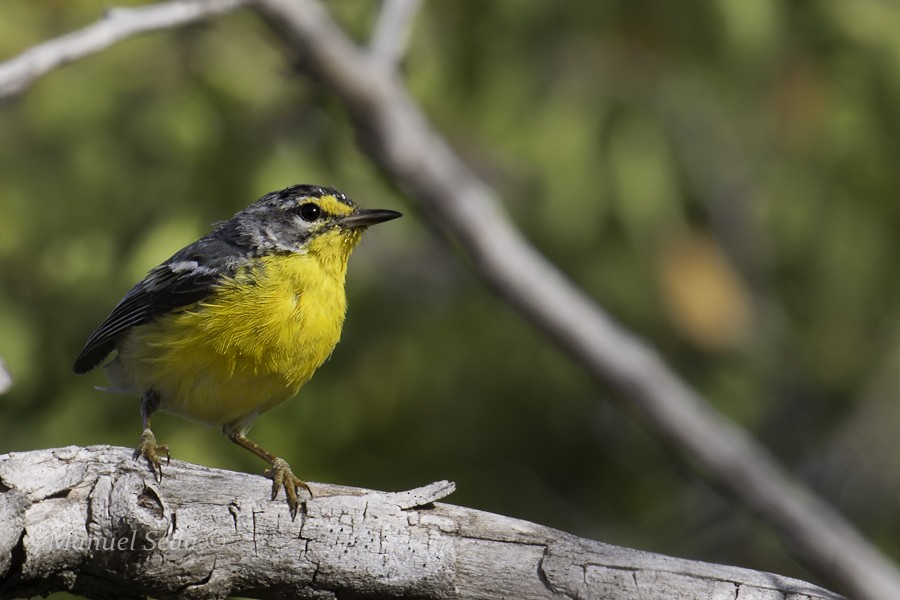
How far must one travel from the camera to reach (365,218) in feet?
16.6

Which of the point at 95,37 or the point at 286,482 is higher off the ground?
the point at 95,37

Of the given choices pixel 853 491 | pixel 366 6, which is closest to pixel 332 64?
pixel 366 6

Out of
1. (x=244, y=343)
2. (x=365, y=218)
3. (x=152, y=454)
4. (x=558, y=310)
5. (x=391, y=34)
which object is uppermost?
(x=391, y=34)

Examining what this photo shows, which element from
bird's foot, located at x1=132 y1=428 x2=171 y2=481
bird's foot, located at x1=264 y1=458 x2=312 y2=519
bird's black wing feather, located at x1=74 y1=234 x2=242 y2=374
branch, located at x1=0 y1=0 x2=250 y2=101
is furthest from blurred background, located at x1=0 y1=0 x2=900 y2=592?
bird's foot, located at x1=264 y1=458 x2=312 y2=519

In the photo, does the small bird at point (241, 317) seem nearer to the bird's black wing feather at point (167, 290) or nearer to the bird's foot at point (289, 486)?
the bird's black wing feather at point (167, 290)

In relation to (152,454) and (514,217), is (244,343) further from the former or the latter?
(514,217)

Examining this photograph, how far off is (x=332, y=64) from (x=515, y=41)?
1370 millimetres

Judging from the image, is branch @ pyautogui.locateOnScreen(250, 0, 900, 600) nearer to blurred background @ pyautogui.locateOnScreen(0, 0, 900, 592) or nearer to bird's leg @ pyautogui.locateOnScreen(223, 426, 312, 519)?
blurred background @ pyautogui.locateOnScreen(0, 0, 900, 592)

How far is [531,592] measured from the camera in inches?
137

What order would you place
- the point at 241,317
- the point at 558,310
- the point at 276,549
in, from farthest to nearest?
the point at 241,317 → the point at 558,310 → the point at 276,549

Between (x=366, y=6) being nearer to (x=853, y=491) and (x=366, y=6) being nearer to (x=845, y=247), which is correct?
(x=845, y=247)

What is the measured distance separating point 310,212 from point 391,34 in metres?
0.89

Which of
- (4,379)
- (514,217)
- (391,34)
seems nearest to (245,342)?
(4,379)

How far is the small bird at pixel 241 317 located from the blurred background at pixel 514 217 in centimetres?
20
